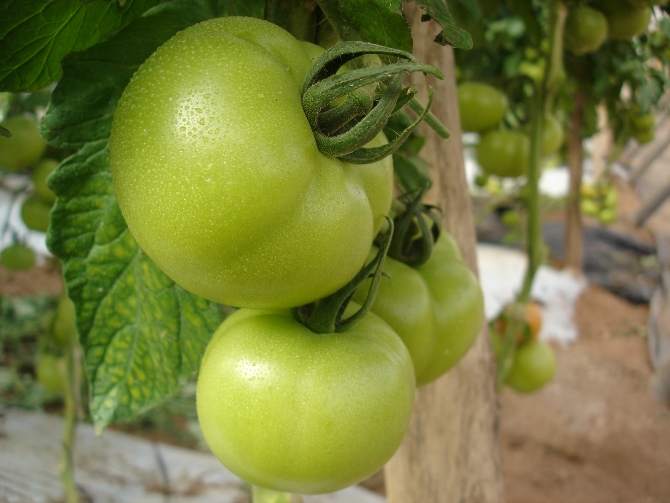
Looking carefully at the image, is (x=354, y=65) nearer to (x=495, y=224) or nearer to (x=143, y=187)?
(x=143, y=187)

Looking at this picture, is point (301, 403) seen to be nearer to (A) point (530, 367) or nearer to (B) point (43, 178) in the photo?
(B) point (43, 178)

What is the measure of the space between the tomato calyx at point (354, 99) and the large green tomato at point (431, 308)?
202mm

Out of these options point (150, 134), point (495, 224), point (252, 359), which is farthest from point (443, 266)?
point (495, 224)

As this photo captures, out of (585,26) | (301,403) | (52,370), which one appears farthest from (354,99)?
(52,370)

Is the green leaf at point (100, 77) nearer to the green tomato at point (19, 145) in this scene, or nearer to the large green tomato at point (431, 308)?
the large green tomato at point (431, 308)

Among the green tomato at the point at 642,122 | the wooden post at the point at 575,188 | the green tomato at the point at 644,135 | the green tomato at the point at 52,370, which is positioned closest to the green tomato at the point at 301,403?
the green tomato at the point at 52,370

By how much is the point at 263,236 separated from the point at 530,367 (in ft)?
4.71

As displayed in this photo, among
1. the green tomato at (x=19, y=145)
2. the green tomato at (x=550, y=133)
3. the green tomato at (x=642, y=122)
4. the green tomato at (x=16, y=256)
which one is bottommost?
the green tomato at (x=642, y=122)

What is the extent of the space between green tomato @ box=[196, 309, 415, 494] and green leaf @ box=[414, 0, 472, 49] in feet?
0.69

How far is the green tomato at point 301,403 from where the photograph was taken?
39cm

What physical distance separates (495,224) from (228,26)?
17.4 ft

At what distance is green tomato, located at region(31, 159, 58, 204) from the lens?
A: 4.07 feet

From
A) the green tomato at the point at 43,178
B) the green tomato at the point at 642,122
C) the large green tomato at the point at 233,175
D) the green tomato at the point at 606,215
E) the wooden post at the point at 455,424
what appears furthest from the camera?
the green tomato at the point at 606,215

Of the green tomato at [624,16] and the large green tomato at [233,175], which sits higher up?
the large green tomato at [233,175]
